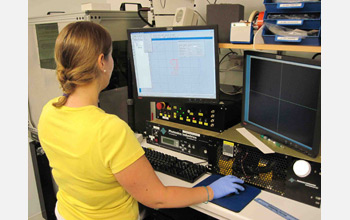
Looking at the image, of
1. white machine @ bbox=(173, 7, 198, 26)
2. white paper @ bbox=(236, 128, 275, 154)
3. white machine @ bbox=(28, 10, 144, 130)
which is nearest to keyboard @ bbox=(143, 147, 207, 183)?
white paper @ bbox=(236, 128, 275, 154)

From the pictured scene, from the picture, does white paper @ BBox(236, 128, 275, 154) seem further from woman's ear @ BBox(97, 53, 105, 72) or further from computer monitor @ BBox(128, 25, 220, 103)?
woman's ear @ BBox(97, 53, 105, 72)

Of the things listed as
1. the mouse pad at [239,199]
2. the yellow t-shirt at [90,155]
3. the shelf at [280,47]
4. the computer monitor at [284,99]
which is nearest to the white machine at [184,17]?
the shelf at [280,47]

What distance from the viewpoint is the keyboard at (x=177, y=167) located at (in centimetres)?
137

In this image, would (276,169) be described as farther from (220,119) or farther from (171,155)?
(171,155)

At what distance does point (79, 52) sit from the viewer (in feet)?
3.35

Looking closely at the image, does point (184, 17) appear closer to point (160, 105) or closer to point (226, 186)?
point (160, 105)

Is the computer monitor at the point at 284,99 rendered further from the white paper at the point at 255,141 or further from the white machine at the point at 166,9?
the white machine at the point at 166,9

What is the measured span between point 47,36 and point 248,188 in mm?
1468

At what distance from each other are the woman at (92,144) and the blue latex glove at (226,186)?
62mm

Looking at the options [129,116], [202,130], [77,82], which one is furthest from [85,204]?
[129,116]

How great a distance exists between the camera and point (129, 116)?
6.29 ft

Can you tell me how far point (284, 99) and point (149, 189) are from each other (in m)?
0.67

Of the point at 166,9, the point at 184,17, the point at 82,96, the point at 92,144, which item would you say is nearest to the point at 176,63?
the point at 184,17

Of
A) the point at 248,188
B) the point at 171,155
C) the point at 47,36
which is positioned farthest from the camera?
the point at 47,36
